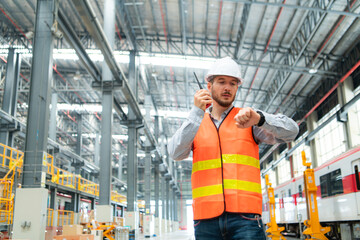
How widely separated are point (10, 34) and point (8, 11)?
5.93 ft

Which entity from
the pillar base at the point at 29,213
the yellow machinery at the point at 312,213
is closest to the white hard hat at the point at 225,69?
the pillar base at the point at 29,213

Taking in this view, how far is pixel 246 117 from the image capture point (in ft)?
6.81

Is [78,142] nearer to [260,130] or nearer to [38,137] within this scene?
[38,137]

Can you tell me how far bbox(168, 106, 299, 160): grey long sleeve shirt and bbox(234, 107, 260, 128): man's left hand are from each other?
0.34ft

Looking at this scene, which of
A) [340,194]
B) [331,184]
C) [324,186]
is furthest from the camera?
[324,186]

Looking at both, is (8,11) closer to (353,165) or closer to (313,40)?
(313,40)

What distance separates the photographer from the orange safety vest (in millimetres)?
2139

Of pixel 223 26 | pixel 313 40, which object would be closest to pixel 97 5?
pixel 223 26

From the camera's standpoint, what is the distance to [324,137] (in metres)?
24.9

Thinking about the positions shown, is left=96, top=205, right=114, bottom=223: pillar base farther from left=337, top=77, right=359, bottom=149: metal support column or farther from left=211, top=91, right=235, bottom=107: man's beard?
left=337, top=77, right=359, bottom=149: metal support column

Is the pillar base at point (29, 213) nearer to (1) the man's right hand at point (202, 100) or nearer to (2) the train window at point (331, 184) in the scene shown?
(1) the man's right hand at point (202, 100)

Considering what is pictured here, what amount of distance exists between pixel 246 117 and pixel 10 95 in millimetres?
18595

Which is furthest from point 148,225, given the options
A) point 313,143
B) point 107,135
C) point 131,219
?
point 313,143

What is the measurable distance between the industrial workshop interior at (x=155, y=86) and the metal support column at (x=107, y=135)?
0.17ft
